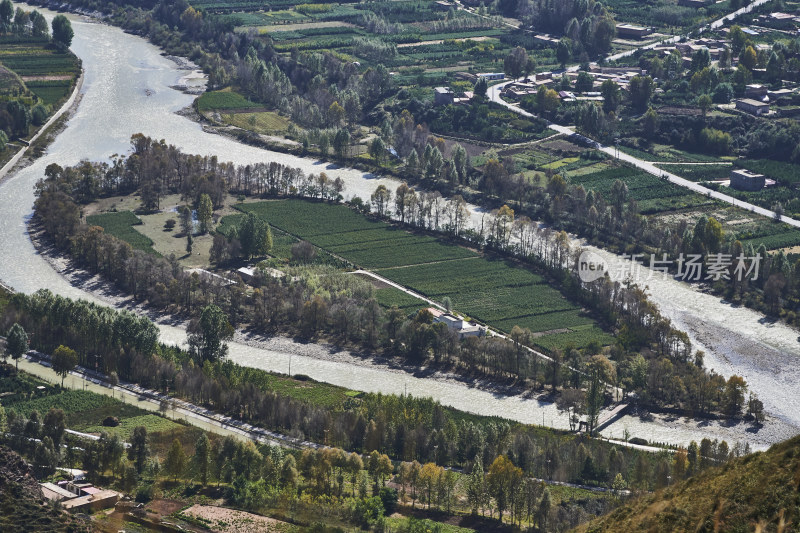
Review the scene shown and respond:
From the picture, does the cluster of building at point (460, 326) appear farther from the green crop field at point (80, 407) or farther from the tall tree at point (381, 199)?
the tall tree at point (381, 199)

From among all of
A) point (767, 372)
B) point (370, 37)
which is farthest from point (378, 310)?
point (370, 37)

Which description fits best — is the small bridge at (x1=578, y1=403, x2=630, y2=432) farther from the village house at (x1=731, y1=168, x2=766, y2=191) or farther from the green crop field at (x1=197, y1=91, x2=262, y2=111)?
the green crop field at (x1=197, y1=91, x2=262, y2=111)

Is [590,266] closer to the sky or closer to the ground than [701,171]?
closer to the ground

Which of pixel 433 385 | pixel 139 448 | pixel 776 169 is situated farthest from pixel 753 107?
pixel 139 448

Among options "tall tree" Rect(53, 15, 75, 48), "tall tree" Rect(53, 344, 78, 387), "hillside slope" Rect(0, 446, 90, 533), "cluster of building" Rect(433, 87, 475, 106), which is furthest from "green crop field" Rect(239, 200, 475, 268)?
"tall tree" Rect(53, 15, 75, 48)

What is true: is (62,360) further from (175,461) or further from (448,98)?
(448,98)
